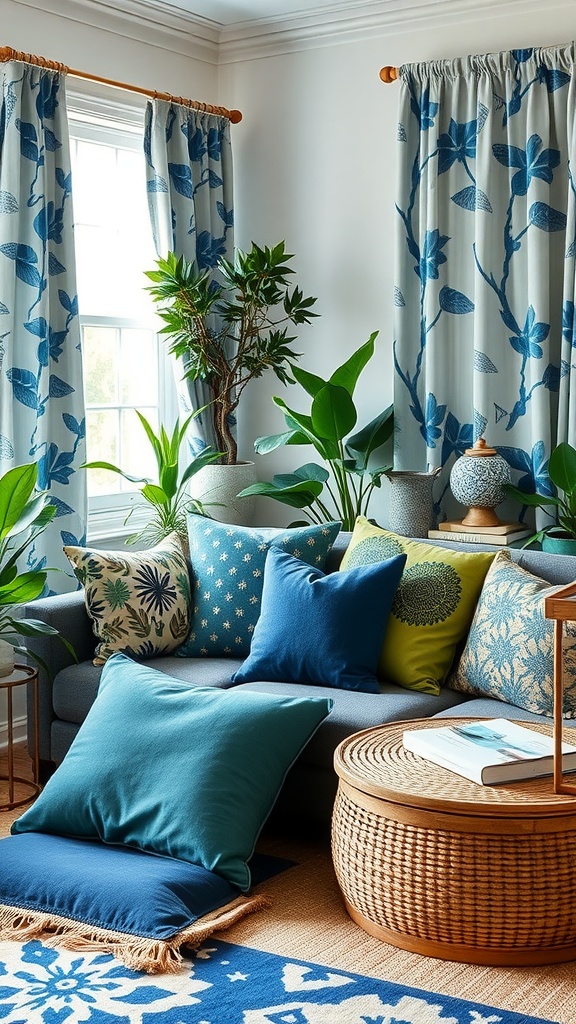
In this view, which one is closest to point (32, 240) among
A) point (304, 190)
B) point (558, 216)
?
point (304, 190)

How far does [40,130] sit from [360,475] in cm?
181

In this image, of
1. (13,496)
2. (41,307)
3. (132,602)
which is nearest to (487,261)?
(41,307)

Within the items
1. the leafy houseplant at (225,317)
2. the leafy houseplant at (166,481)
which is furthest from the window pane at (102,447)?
the leafy houseplant at (225,317)

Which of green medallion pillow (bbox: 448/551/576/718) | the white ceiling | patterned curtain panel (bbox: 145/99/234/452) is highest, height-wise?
the white ceiling

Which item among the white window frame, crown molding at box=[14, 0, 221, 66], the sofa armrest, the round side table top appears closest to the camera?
the round side table top

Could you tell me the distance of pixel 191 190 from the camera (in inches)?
192

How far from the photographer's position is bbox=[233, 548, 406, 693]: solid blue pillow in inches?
131

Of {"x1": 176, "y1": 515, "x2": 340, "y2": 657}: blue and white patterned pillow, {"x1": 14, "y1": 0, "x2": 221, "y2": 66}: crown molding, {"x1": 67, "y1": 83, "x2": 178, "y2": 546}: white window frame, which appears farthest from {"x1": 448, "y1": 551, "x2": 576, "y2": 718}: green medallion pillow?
{"x1": 14, "y1": 0, "x2": 221, "y2": 66}: crown molding

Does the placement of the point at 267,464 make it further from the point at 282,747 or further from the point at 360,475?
the point at 282,747

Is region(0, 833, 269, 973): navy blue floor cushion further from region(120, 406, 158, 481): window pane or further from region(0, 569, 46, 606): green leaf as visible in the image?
region(120, 406, 158, 481): window pane

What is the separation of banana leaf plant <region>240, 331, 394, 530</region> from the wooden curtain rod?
1231mm

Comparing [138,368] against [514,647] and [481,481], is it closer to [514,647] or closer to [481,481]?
[481,481]

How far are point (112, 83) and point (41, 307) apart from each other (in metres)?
1.03

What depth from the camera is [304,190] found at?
5043mm
